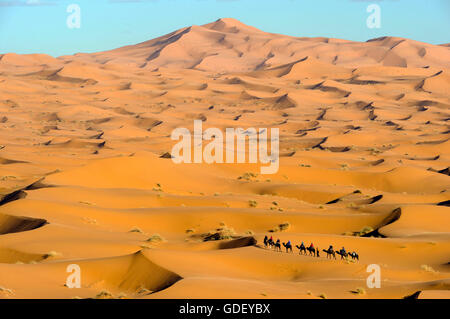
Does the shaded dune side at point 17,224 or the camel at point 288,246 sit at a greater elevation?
the shaded dune side at point 17,224

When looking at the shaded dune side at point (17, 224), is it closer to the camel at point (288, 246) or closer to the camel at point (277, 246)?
the camel at point (277, 246)

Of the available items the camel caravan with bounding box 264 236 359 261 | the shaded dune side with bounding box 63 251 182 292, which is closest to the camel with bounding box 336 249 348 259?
the camel caravan with bounding box 264 236 359 261

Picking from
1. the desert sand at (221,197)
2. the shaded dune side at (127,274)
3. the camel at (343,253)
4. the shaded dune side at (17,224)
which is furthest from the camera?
the shaded dune side at (17,224)

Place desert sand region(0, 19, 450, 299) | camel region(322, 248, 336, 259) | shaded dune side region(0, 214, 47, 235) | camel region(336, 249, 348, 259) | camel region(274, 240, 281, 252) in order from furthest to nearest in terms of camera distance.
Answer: shaded dune side region(0, 214, 47, 235) → camel region(274, 240, 281, 252) → camel region(322, 248, 336, 259) → camel region(336, 249, 348, 259) → desert sand region(0, 19, 450, 299)

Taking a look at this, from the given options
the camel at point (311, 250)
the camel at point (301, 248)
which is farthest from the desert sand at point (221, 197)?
the camel at point (311, 250)

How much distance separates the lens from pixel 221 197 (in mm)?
31125

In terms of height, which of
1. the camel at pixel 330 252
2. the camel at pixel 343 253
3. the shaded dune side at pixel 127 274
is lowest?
the shaded dune side at pixel 127 274

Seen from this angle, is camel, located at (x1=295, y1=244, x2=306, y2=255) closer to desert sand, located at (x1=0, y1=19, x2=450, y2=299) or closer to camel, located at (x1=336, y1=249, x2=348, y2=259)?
desert sand, located at (x1=0, y1=19, x2=450, y2=299)

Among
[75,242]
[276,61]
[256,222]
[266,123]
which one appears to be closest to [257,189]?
[256,222]

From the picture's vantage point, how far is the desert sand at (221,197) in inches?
669

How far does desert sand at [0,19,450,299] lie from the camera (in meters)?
17.0

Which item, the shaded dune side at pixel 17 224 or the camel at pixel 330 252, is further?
the shaded dune side at pixel 17 224
